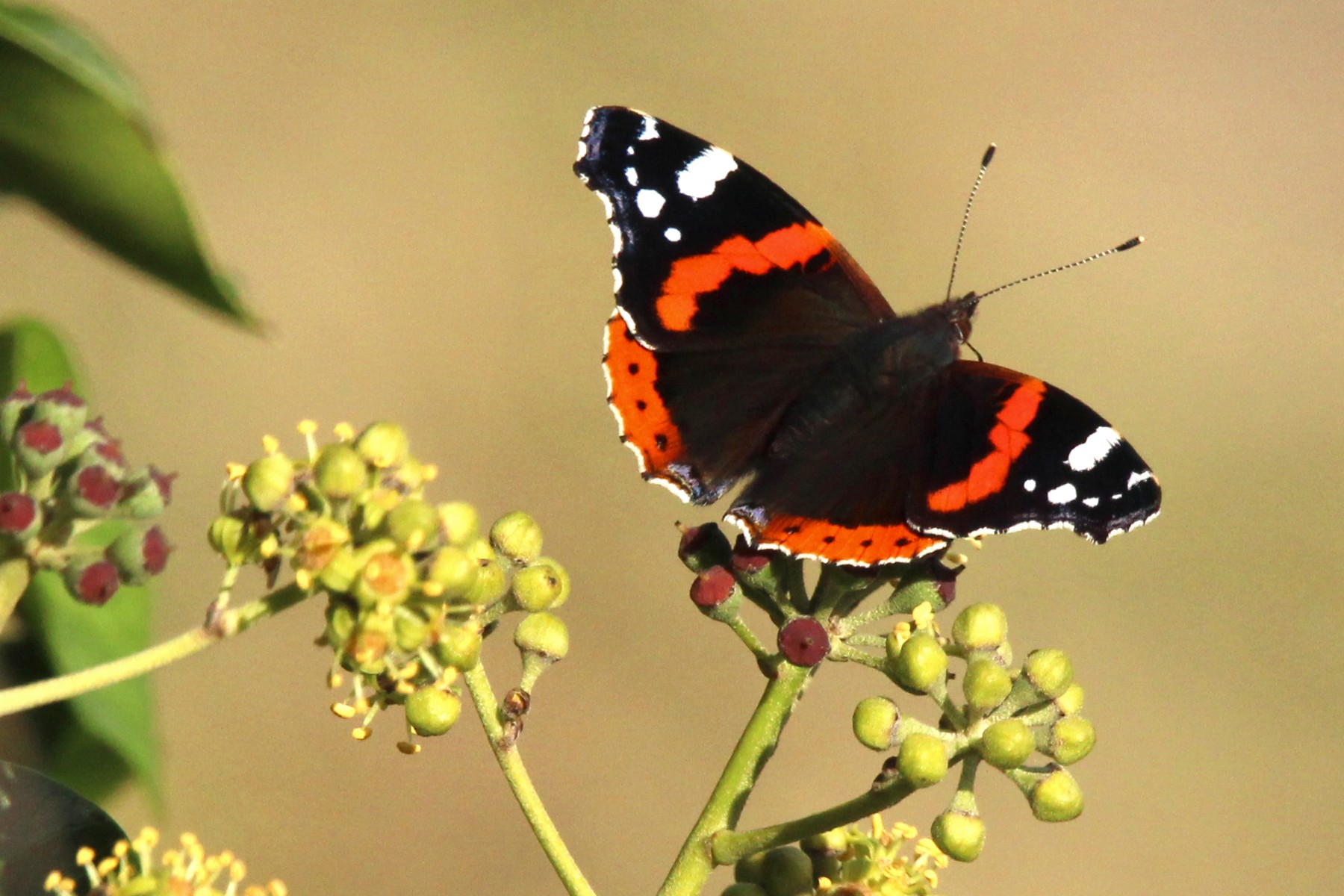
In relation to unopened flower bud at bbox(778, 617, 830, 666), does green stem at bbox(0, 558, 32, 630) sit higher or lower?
higher

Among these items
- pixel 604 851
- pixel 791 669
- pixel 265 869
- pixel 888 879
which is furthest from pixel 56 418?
pixel 604 851

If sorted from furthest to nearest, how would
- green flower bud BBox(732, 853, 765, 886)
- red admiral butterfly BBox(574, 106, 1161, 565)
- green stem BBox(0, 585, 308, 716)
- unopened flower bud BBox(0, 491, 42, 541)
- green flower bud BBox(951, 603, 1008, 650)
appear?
red admiral butterfly BBox(574, 106, 1161, 565), green flower bud BBox(732, 853, 765, 886), green flower bud BBox(951, 603, 1008, 650), unopened flower bud BBox(0, 491, 42, 541), green stem BBox(0, 585, 308, 716)

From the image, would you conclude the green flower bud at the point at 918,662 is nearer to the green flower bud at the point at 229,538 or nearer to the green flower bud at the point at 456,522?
the green flower bud at the point at 456,522

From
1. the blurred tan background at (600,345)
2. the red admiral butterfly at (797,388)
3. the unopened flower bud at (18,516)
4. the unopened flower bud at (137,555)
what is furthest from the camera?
the blurred tan background at (600,345)

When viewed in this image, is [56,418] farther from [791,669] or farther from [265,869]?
[265,869]

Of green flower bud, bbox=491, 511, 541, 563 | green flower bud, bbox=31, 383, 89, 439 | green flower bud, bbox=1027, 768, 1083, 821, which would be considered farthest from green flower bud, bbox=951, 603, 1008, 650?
green flower bud, bbox=31, 383, 89, 439

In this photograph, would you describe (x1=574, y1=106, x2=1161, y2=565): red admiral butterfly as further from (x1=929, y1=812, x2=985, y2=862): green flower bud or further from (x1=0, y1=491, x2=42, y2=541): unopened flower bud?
(x1=0, y1=491, x2=42, y2=541): unopened flower bud

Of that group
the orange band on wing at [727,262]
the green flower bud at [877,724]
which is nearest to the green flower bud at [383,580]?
the green flower bud at [877,724]
